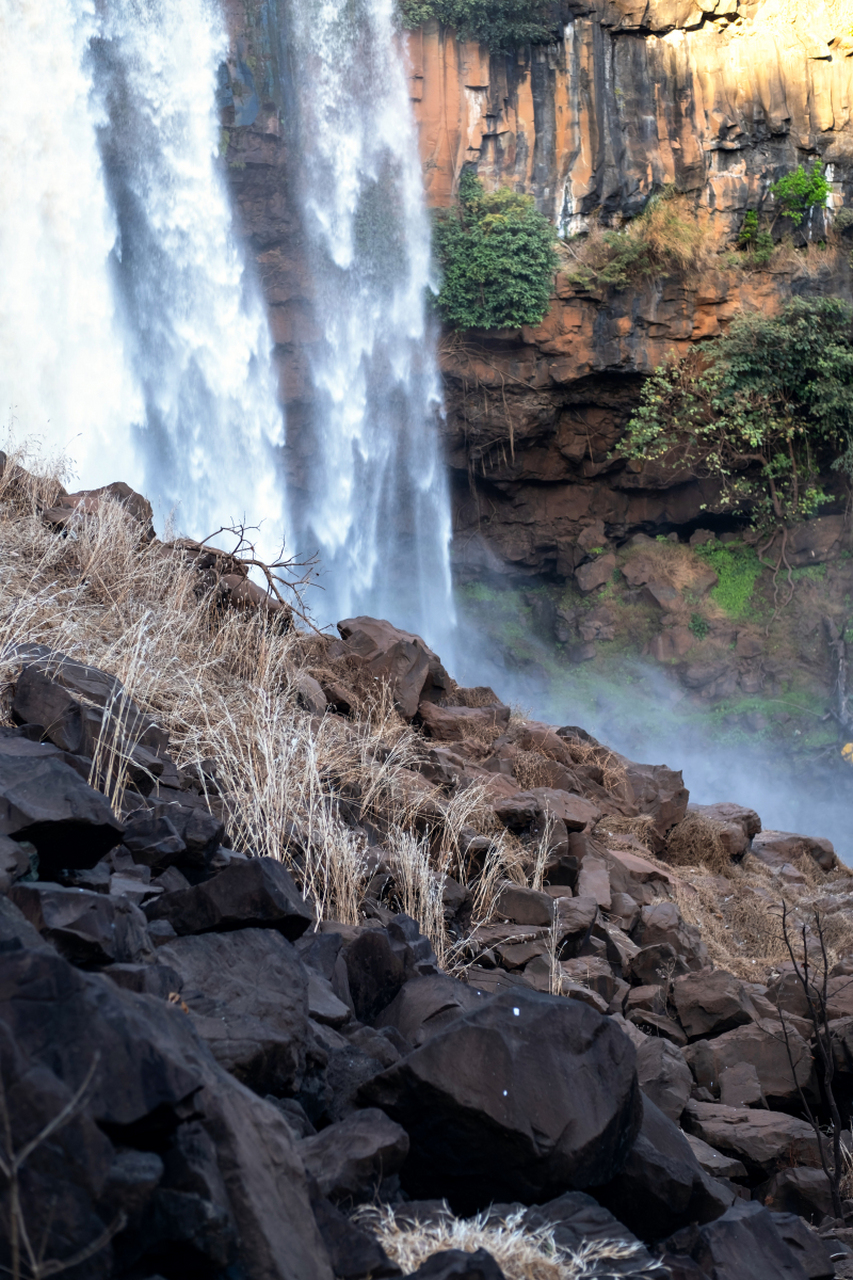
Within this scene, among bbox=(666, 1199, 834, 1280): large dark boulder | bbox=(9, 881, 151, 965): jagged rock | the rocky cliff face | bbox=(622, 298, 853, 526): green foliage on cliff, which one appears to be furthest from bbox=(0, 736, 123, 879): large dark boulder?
bbox=(622, 298, 853, 526): green foliage on cliff

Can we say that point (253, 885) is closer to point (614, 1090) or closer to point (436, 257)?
point (614, 1090)

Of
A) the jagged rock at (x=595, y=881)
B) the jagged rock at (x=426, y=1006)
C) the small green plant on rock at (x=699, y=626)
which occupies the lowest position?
the jagged rock at (x=426, y=1006)

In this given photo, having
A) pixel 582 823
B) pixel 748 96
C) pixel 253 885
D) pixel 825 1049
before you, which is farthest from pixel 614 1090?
pixel 748 96

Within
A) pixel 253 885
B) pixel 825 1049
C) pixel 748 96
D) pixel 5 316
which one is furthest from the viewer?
pixel 748 96

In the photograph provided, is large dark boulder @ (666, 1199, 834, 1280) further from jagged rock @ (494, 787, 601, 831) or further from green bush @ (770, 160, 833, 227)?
green bush @ (770, 160, 833, 227)

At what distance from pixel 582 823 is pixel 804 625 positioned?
1171 cm

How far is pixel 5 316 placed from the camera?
13.4 meters

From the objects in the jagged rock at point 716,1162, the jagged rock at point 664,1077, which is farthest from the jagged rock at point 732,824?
the jagged rock at point 716,1162

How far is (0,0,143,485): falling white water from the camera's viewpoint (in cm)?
1333

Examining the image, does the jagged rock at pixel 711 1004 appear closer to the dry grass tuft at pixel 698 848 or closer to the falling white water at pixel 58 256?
the dry grass tuft at pixel 698 848

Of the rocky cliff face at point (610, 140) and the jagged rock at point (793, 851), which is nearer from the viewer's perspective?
the jagged rock at point (793, 851)

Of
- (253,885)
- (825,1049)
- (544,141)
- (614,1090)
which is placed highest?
(544,141)

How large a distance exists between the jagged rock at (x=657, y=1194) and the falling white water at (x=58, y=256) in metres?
12.6

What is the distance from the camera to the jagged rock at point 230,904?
7.73ft
